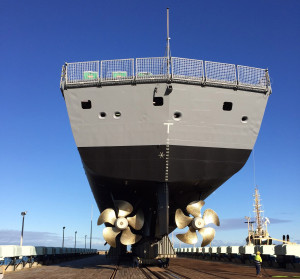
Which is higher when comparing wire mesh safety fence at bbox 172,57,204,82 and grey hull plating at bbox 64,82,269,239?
wire mesh safety fence at bbox 172,57,204,82

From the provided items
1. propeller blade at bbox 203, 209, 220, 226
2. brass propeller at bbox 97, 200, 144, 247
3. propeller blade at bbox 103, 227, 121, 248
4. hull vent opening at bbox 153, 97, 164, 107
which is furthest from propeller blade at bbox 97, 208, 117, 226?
hull vent opening at bbox 153, 97, 164, 107

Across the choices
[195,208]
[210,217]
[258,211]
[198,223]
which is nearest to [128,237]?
[198,223]

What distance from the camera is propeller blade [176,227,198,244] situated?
53.0 feet

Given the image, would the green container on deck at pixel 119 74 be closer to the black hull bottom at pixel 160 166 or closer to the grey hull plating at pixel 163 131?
the grey hull plating at pixel 163 131

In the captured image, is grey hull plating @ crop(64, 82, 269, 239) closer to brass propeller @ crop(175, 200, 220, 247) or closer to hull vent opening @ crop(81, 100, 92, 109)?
hull vent opening @ crop(81, 100, 92, 109)

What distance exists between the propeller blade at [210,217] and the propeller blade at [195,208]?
37cm

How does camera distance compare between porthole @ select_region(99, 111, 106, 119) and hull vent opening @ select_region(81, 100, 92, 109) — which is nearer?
porthole @ select_region(99, 111, 106, 119)

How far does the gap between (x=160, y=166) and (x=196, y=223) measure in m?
3.48

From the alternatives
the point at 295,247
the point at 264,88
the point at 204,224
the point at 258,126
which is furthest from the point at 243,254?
the point at 264,88

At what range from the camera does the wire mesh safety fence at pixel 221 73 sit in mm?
15342

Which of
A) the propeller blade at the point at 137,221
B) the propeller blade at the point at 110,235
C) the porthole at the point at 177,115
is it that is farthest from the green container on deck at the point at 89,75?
the propeller blade at the point at 110,235

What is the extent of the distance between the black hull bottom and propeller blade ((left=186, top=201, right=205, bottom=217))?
865 millimetres

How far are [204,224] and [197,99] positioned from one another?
6.35 meters

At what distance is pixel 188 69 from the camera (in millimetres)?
15227
